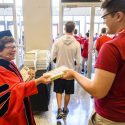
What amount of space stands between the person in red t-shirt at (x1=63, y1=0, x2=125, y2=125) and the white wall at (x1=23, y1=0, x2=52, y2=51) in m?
4.01

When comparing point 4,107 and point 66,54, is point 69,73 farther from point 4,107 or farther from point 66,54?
point 66,54

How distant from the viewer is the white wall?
5051 millimetres

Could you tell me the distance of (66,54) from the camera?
3.59 metres

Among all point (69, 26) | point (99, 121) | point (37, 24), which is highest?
point (37, 24)

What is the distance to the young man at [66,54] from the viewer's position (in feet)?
11.7

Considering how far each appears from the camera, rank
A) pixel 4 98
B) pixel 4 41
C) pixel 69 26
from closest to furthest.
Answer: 1. pixel 4 98
2. pixel 4 41
3. pixel 69 26

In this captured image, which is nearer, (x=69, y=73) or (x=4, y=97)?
(x=69, y=73)

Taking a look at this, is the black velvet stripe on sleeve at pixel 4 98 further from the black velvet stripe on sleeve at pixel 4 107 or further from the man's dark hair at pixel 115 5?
the man's dark hair at pixel 115 5

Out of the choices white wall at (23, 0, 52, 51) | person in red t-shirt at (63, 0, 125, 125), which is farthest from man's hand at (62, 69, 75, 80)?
white wall at (23, 0, 52, 51)

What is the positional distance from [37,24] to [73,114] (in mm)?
2426

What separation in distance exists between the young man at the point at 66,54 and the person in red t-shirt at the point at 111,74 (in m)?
2.30

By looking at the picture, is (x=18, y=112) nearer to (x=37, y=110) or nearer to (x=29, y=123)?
(x=29, y=123)

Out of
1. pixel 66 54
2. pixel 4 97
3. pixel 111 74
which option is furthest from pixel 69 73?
pixel 66 54

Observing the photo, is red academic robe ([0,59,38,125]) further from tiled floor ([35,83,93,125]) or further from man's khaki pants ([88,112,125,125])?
tiled floor ([35,83,93,125])
